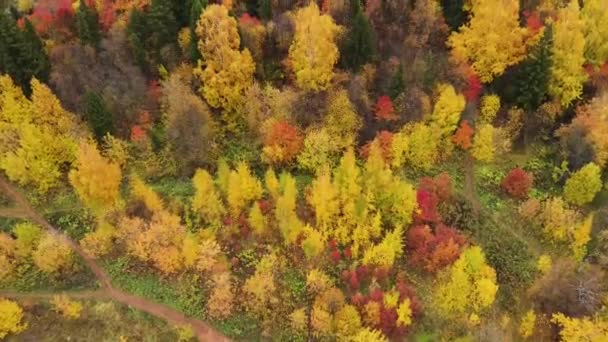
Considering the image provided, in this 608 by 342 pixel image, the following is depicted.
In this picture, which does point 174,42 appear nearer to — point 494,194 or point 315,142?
point 315,142

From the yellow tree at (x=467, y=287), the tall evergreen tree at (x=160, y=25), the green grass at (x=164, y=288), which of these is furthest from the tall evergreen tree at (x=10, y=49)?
the yellow tree at (x=467, y=287)

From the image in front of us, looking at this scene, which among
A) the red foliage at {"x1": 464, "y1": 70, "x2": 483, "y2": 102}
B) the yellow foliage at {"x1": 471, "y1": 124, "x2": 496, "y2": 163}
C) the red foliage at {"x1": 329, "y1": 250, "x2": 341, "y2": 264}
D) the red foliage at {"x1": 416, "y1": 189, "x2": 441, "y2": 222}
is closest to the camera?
the red foliage at {"x1": 329, "y1": 250, "x2": 341, "y2": 264}

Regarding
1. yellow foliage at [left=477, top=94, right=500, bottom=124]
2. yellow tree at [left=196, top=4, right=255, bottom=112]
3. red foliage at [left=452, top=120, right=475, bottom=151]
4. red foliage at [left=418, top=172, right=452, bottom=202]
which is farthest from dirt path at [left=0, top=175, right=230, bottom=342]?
yellow foliage at [left=477, top=94, right=500, bottom=124]

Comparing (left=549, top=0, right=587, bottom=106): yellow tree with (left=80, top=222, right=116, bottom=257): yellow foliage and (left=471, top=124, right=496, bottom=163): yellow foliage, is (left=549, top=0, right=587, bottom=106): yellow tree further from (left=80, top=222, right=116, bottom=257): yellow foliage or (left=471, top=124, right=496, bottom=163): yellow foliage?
(left=80, top=222, right=116, bottom=257): yellow foliage

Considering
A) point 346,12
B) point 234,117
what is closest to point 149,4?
point 234,117

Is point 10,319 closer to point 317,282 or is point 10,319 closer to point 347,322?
point 317,282

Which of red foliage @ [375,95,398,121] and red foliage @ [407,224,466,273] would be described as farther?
red foliage @ [375,95,398,121]

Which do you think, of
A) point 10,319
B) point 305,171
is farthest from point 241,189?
point 10,319
